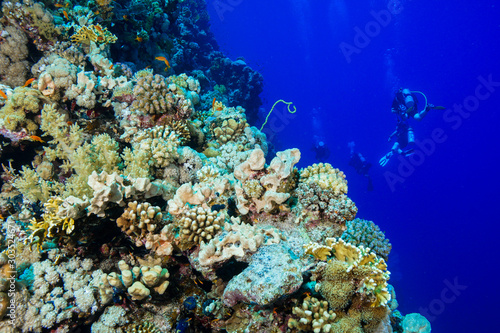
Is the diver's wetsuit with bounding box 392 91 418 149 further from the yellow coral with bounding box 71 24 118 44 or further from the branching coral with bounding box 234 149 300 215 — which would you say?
the yellow coral with bounding box 71 24 118 44

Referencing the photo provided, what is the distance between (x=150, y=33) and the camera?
9758mm

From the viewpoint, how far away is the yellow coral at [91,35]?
6.91 metres

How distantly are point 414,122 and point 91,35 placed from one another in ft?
368

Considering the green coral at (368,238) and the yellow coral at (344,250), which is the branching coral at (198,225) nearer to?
the yellow coral at (344,250)

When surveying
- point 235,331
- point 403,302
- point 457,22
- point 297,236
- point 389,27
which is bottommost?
point 235,331

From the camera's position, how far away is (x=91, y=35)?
701 cm

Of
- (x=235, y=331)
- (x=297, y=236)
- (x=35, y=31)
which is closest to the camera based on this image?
(x=235, y=331)

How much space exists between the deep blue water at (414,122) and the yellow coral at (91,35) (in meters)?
27.1

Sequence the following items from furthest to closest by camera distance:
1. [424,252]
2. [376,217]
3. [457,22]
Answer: [457,22], [376,217], [424,252]

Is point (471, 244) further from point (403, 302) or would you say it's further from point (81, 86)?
point (81, 86)

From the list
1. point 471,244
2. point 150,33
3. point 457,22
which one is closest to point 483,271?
point 471,244

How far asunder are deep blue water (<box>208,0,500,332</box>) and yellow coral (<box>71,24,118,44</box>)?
27.1 metres

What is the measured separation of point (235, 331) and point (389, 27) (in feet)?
405

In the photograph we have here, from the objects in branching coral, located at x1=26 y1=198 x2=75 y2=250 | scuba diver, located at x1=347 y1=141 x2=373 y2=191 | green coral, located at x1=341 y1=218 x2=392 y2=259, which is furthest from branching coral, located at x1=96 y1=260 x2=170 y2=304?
scuba diver, located at x1=347 y1=141 x2=373 y2=191
